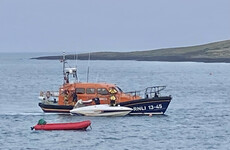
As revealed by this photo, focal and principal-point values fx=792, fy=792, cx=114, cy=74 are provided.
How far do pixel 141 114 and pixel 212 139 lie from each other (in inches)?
370

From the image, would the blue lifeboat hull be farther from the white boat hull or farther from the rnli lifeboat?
the white boat hull

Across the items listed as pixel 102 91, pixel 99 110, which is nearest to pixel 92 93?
pixel 102 91

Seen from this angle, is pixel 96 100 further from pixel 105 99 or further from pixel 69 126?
pixel 69 126

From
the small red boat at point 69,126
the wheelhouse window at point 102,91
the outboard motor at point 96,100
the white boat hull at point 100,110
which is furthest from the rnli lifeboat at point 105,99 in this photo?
the small red boat at point 69,126

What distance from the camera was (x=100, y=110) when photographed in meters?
47.9

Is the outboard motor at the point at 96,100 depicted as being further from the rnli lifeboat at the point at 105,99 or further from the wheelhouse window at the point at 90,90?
the wheelhouse window at the point at 90,90

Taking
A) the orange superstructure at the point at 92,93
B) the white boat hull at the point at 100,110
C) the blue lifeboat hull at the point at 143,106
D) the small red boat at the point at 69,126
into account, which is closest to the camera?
the small red boat at the point at 69,126

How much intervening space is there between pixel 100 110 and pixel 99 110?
0.06 m

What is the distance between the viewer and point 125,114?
48.5 m

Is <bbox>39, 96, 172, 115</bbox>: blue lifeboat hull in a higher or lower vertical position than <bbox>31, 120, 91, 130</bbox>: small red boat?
higher

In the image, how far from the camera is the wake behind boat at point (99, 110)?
47.9 meters

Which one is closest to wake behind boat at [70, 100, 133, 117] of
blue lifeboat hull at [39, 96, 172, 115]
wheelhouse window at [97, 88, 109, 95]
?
blue lifeboat hull at [39, 96, 172, 115]

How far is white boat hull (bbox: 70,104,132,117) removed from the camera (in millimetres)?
47844

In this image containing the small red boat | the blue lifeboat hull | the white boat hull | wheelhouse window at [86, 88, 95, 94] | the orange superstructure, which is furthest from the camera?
wheelhouse window at [86, 88, 95, 94]
